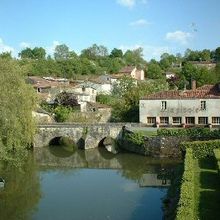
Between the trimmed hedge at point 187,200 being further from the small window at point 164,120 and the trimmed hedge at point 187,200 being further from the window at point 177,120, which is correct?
the small window at point 164,120

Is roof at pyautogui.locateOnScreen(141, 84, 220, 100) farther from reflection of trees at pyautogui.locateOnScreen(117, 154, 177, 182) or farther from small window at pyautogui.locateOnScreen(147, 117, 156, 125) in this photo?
reflection of trees at pyautogui.locateOnScreen(117, 154, 177, 182)

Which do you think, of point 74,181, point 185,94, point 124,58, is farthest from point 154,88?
point 124,58

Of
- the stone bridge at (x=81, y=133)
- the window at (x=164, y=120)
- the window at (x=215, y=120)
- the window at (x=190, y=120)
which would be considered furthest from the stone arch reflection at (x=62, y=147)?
the window at (x=215, y=120)

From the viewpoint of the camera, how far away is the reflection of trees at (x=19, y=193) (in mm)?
31561

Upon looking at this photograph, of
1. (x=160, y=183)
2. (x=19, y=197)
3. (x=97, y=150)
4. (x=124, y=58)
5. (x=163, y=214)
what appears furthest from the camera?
(x=124, y=58)

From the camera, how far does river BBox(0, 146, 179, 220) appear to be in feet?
102

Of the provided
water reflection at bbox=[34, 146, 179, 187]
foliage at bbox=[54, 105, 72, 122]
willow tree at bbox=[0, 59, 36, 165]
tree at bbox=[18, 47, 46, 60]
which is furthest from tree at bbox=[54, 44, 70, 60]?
willow tree at bbox=[0, 59, 36, 165]

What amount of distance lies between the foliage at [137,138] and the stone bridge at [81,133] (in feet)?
12.9

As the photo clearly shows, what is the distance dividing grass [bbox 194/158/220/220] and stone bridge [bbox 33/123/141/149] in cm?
2201

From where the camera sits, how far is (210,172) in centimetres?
3316

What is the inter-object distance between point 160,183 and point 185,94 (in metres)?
22.5

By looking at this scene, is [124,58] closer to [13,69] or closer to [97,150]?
[97,150]

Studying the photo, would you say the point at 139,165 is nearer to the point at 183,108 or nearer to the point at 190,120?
the point at 183,108

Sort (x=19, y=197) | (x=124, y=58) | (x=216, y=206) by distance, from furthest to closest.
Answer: (x=124, y=58) → (x=19, y=197) → (x=216, y=206)
